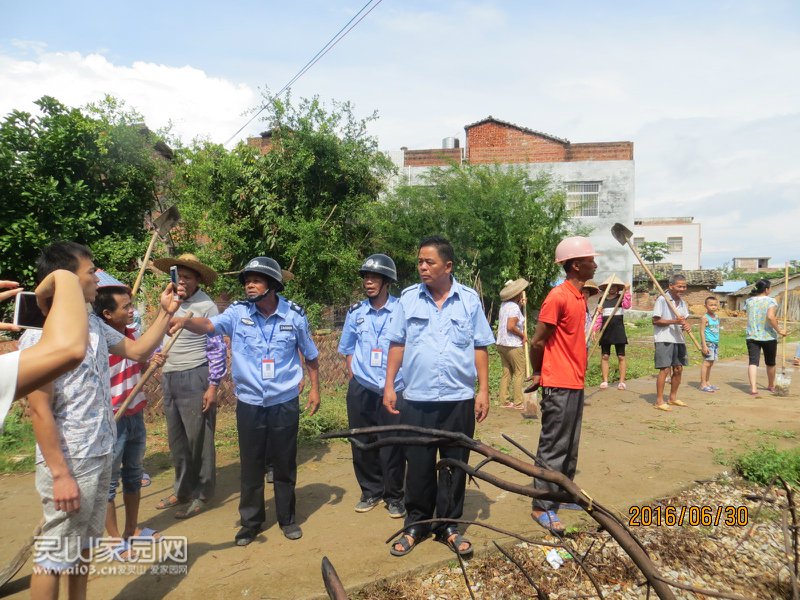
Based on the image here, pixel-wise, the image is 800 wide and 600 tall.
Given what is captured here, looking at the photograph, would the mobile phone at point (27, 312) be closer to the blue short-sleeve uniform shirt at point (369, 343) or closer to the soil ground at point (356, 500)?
the soil ground at point (356, 500)

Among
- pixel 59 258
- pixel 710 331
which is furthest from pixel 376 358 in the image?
pixel 710 331

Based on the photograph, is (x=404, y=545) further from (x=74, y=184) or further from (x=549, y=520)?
(x=74, y=184)

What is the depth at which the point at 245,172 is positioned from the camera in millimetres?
10984

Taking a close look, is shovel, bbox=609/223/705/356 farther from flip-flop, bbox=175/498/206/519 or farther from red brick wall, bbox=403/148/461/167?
red brick wall, bbox=403/148/461/167

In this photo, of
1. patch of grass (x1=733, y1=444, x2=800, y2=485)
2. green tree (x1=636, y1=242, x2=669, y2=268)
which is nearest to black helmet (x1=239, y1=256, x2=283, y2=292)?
patch of grass (x1=733, y1=444, x2=800, y2=485)

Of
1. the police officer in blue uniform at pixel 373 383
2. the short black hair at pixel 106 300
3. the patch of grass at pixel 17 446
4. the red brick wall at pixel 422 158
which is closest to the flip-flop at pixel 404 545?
the police officer in blue uniform at pixel 373 383

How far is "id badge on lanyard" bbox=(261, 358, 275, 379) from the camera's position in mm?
3770

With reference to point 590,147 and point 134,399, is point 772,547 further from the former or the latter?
point 590,147

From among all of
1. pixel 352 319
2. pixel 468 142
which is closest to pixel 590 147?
pixel 468 142

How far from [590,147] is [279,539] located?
A: 20468 millimetres

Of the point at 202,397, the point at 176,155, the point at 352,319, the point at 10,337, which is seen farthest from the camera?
the point at 176,155

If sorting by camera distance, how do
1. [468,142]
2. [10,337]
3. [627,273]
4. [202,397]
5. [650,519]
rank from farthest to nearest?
1. [468,142]
2. [627,273]
3. [10,337]
4. [202,397]
5. [650,519]

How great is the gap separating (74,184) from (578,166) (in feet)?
56.7

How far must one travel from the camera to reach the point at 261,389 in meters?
3.77
